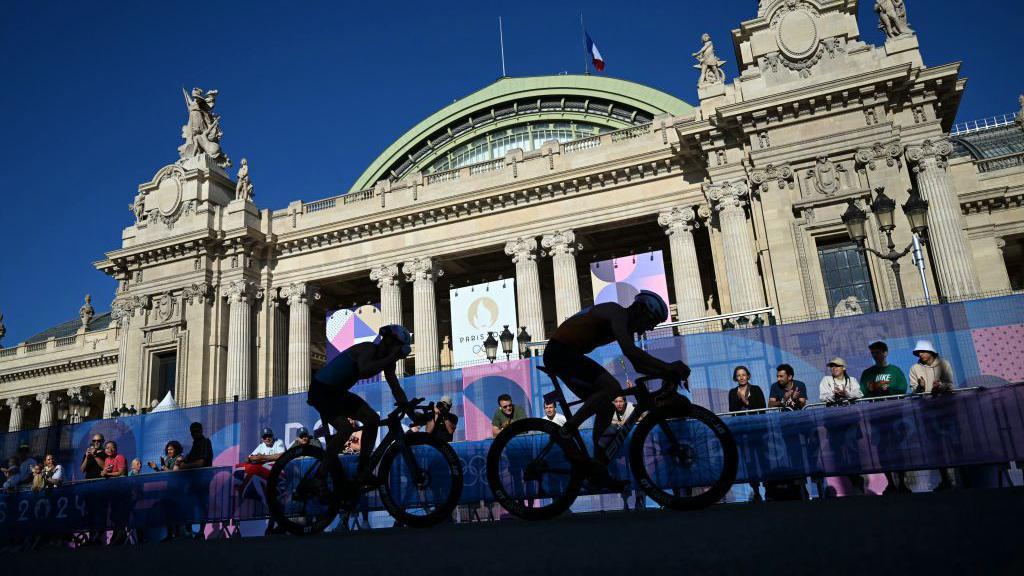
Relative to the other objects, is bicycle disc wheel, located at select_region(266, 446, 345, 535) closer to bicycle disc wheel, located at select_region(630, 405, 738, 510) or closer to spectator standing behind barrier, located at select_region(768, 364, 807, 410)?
bicycle disc wheel, located at select_region(630, 405, 738, 510)

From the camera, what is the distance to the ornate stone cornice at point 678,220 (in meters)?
27.7

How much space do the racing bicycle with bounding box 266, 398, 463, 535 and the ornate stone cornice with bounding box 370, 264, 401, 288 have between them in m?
24.2

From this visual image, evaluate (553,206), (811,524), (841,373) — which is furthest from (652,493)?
(553,206)

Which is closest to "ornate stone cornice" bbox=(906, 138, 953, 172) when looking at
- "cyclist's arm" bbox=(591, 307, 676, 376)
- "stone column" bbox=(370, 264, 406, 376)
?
"stone column" bbox=(370, 264, 406, 376)

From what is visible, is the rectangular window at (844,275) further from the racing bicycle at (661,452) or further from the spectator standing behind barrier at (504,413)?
the racing bicycle at (661,452)

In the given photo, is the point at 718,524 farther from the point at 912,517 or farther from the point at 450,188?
the point at 450,188

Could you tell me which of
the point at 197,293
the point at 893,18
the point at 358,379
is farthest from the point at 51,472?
the point at 893,18

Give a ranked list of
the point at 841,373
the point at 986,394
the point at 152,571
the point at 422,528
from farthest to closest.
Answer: the point at 841,373 < the point at 986,394 < the point at 422,528 < the point at 152,571

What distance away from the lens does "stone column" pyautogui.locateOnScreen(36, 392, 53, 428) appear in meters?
47.3

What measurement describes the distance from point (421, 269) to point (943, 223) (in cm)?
1871

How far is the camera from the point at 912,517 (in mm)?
4523

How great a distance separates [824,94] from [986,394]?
714 inches

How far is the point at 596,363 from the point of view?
6.57m

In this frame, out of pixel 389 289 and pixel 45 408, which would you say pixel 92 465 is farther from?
pixel 45 408
